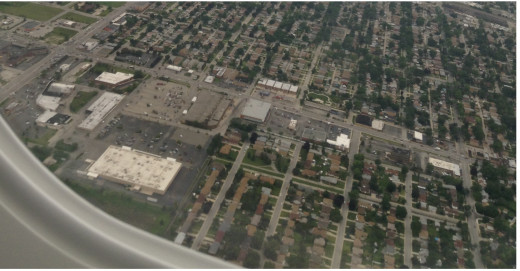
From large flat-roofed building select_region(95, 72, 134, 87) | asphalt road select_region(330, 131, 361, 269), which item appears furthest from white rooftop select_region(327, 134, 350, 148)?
large flat-roofed building select_region(95, 72, 134, 87)

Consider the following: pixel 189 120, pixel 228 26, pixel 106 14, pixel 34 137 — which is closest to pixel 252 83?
pixel 189 120

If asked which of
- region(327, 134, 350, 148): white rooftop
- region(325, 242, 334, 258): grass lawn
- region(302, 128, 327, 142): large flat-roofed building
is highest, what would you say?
region(325, 242, 334, 258): grass lawn

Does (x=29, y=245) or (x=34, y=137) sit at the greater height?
(x=29, y=245)

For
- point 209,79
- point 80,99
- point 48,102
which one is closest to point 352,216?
point 209,79

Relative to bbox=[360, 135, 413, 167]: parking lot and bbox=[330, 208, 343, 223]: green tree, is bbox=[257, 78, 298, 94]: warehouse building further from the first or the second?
bbox=[330, 208, 343, 223]: green tree

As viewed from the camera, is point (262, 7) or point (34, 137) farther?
point (262, 7)

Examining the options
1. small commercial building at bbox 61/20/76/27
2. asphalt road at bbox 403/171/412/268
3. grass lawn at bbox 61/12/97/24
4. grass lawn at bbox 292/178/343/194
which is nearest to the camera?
asphalt road at bbox 403/171/412/268

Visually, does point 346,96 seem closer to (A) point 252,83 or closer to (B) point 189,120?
(A) point 252,83
